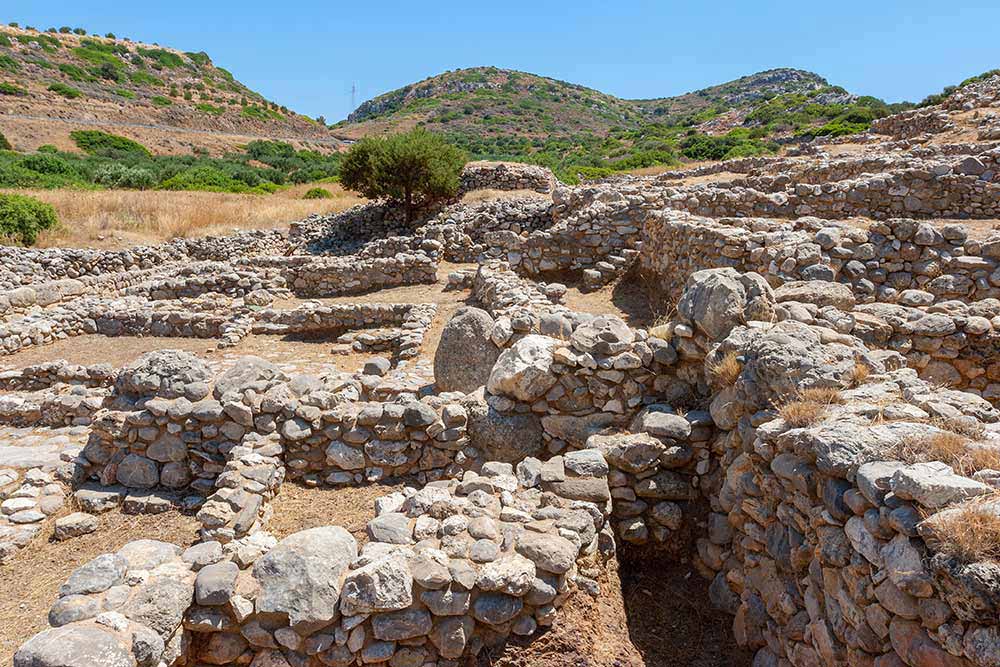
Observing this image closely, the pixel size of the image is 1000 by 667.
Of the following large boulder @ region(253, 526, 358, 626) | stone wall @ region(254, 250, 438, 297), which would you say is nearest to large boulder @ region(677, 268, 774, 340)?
large boulder @ region(253, 526, 358, 626)

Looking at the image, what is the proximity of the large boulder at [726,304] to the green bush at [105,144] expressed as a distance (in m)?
49.5

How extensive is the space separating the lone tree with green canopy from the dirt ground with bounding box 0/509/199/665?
684 inches

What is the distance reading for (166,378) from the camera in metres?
6.11

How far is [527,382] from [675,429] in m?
1.53

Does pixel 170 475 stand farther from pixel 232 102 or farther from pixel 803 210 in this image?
pixel 232 102

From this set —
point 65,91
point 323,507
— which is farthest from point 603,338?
point 65,91

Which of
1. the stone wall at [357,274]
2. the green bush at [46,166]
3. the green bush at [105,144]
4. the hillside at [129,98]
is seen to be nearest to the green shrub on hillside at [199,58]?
the hillside at [129,98]

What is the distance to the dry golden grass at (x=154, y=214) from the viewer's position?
64.0 feet

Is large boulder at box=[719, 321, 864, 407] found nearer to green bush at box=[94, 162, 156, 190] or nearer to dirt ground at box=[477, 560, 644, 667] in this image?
dirt ground at box=[477, 560, 644, 667]

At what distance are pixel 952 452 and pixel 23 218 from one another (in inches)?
916

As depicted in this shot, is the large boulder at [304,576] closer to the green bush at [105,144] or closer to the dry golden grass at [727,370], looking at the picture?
the dry golden grass at [727,370]

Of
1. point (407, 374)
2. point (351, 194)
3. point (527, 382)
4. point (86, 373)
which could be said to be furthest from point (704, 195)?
point (351, 194)

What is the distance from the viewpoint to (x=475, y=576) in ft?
11.2

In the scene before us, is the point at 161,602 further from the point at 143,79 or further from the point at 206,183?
the point at 143,79
